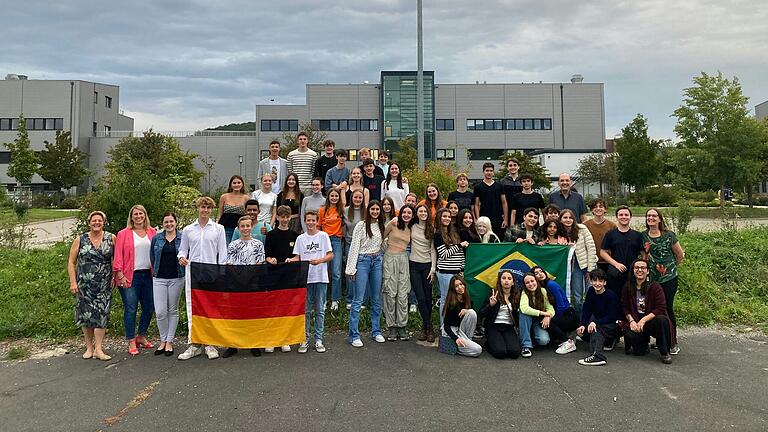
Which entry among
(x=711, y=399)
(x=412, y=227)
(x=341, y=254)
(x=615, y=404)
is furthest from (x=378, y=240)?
(x=711, y=399)

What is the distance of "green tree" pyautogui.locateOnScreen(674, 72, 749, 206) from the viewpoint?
32719 millimetres

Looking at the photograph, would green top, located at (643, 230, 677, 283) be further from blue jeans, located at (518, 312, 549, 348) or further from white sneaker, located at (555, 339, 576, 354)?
blue jeans, located at (518, 312, 549, 348)

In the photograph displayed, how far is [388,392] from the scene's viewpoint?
5422 mm

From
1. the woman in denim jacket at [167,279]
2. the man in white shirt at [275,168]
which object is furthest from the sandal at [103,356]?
the man in white shirt at [275,168]

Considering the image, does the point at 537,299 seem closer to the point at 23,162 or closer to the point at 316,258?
the point at 316,258

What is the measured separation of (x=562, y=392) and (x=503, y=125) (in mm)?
56845

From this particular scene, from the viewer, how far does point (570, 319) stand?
693 centimetres

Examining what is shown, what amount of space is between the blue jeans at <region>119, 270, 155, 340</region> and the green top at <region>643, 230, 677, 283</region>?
7.15 m

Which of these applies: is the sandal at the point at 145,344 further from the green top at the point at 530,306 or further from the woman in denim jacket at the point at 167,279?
the green top at the point at 530,306

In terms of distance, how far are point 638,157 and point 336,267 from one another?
43203 mm

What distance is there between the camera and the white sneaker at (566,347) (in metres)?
6.70

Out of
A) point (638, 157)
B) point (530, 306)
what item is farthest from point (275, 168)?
point (638, 157)

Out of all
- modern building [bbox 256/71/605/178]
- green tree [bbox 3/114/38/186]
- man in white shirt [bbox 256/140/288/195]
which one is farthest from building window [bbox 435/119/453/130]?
man in white shirt [bbox 256/140/288/195]

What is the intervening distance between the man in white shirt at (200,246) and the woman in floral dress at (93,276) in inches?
41.2
